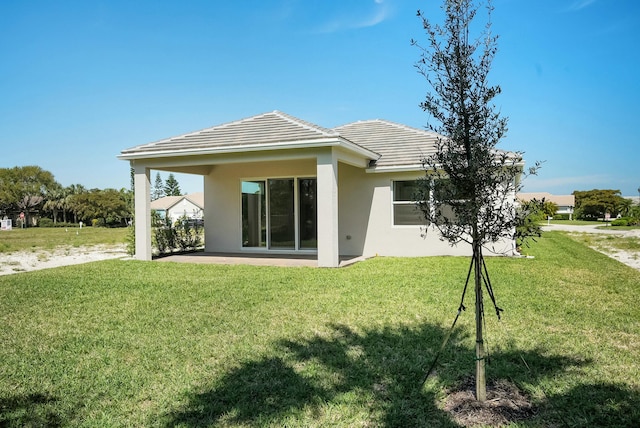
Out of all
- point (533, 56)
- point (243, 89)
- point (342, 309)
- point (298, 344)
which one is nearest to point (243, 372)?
point (298, 344)

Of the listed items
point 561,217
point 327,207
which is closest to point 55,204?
point 327,207

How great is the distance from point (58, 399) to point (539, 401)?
4.48 metres

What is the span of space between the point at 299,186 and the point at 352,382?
37.0 feet

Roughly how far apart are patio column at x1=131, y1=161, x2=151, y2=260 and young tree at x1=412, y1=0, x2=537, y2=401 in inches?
469

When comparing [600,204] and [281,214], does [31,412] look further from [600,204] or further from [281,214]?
[600,204]

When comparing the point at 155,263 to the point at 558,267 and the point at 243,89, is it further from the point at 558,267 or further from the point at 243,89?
the point at 558,267

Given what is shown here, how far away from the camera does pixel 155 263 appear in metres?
12.9

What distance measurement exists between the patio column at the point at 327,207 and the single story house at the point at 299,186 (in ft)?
0.09

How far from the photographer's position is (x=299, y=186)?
1500 cm

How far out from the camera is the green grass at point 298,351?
3.56 m

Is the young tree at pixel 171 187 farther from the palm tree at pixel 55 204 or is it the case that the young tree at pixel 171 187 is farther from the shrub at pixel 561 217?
the shrub at pixel 561 217

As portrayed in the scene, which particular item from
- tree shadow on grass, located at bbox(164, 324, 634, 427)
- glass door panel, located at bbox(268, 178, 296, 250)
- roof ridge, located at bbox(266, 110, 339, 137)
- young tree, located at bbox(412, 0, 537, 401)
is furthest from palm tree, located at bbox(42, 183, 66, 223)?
young tree, located at bbox(412, 0, 537, 401)

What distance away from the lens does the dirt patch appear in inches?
135

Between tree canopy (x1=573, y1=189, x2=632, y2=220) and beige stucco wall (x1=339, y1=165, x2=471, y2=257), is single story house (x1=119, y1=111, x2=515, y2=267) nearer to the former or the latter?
beige stucco wall (x1=339, y1=165, x2=471, y2=257)
